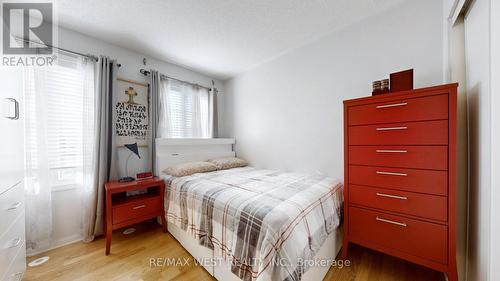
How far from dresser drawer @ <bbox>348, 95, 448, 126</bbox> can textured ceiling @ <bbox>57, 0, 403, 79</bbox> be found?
1.08 metres

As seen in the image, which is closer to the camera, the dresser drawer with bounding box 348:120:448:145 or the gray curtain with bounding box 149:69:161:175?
the dresser drawer with bounding box 348:120:448:145

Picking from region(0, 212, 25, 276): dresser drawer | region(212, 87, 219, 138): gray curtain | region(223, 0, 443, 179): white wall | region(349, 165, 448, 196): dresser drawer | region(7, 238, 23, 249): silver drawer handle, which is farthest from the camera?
region(212, 87, 219, 138): gray curtain

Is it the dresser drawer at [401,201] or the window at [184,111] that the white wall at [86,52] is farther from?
the dresser drawer at [401,201]

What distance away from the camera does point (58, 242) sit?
1.94m

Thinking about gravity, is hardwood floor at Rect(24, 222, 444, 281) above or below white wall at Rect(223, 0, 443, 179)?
below

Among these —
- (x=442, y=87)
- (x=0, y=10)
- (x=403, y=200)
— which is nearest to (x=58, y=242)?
(x=0, y=10)

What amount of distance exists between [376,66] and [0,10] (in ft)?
11.7

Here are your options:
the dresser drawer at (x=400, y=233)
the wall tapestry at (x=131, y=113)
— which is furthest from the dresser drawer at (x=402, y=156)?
the wall tapestry at (x=131, y=113)

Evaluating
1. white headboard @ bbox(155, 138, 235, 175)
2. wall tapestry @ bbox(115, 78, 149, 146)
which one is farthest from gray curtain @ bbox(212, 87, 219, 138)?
wall tapestry @ bbox(115, 78, 149, 146)

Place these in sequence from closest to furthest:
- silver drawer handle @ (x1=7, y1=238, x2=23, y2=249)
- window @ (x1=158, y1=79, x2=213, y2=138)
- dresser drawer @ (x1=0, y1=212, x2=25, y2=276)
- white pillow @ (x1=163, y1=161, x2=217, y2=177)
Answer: dresser drawer @ (x1=0, y1=212, x2=25, y2=276) → silver drawer handle @ (x1=7, y1=238, x2=23, y2=249) → white pillow @ (x1=163, y1=161, x2=217, y2=177) → window @ (x1=158, y1=79, x2=213, y2=138)

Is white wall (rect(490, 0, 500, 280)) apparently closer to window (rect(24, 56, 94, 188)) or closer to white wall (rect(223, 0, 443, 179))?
white wall (rect(223, 0, 443, 179))

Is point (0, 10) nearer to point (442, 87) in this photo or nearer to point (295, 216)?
point (295, 216)

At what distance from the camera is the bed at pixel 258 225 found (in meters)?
A: 1.06

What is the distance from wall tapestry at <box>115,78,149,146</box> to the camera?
2357 mm
